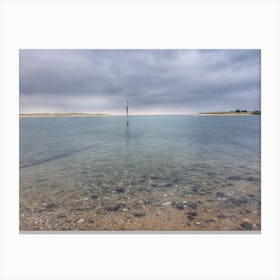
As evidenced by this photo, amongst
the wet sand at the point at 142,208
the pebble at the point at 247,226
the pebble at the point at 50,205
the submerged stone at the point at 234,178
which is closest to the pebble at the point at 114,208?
the wet sand at the point at 142,208

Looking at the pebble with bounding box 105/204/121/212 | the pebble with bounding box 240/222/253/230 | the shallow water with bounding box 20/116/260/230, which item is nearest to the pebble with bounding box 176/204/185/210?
the shallow water with bounding box 20/116/260/230

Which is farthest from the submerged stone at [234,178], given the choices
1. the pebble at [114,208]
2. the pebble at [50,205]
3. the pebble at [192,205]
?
the pebble at [50,205]

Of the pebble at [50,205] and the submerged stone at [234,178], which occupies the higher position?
the submerged stone at [234,178]

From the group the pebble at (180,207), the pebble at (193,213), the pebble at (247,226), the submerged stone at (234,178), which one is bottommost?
the pebble at (247,226)

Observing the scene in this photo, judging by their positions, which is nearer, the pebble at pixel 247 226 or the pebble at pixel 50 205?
the pebble at pixel 247 226

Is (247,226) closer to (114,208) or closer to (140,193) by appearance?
(140,193)

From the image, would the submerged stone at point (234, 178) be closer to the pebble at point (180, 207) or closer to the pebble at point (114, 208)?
the pebble at point (180, 207)

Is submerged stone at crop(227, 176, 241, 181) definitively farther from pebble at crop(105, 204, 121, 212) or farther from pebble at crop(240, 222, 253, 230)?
pebble at crop(105, 204, 121, 212)

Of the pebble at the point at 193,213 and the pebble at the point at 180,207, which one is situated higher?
the pebble at the point at 180,207

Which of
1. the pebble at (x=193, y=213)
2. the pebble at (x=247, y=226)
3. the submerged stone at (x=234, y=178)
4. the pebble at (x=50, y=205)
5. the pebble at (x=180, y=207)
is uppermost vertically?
the submerged stone at (x=234, y=178)

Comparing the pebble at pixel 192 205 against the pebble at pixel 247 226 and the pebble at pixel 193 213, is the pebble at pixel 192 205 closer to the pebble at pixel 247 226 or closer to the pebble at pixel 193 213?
the pebble at pixel 193 213

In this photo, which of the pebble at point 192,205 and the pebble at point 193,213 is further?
the pebble at point 192,205
